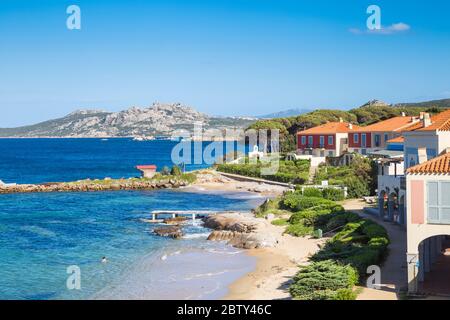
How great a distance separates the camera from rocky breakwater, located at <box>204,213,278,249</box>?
32.2m

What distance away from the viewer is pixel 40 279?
26281 millimetres

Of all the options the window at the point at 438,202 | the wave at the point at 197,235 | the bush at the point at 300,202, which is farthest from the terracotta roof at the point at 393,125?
the window at the point at 438,202

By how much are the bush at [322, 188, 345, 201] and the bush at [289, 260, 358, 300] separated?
76.5ft

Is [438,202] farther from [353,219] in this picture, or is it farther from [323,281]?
[353,219]

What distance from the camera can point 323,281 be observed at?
19.3 m

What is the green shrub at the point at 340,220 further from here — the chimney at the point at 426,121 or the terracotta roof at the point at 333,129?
the terracotta roof at the point at 333,129

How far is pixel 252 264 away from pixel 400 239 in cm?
706

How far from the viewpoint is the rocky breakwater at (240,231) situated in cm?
3219

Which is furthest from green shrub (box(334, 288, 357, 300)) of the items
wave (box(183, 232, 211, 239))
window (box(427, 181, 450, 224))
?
wave (box(183, 232, 211, 239))

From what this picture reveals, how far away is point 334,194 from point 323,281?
25.2 m

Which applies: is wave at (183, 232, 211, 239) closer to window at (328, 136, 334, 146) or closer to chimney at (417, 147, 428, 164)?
chimney at (417, 147, 428, 164)
